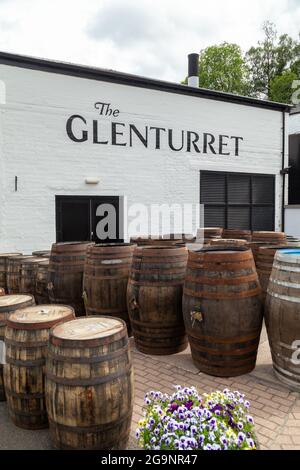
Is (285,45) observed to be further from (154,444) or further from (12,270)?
(154,444)

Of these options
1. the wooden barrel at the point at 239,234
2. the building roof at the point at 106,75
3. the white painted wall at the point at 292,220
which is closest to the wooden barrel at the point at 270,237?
the wooden barrel at the point at 239,234

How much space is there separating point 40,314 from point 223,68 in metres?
32.3

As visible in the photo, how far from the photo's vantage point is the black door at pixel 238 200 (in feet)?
34.2

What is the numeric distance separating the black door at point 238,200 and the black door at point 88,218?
2623 mm

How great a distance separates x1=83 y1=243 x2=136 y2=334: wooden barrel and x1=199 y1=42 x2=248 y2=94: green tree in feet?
98.6

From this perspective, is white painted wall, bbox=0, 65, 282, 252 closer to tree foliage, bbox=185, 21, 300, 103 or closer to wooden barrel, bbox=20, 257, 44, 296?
wooden barrel, bbox=20, 257, 44, 296

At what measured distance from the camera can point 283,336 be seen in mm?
3486

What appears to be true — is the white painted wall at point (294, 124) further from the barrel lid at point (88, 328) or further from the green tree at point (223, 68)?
the green tree at point (223, 68)

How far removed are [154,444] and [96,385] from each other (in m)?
0.56

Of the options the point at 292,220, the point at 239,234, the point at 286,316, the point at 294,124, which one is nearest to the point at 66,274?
the point at 286,316

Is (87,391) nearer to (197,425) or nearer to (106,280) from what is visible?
(197,425)

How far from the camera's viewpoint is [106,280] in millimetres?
4617

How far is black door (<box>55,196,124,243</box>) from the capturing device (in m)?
8.28
